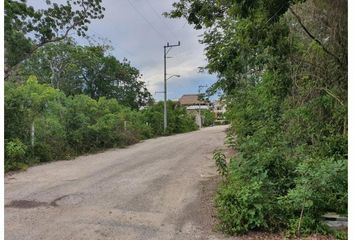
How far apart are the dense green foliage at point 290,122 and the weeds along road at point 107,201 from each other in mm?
913

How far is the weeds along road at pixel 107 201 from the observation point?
18.1 feet

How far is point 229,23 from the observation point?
14070 mm

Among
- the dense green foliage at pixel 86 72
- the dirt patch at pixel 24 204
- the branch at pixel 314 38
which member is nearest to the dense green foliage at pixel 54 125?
the dirt patch at pixel 24 204

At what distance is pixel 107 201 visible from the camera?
732 centimetres

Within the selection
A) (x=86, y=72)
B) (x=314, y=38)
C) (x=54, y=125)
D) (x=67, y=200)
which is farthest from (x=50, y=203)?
(x=86, y=72)

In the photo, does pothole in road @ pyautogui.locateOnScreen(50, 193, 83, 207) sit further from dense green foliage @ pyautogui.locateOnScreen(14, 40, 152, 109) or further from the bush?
dense green foliage @ pyautogui.locateOnScreen(14, 40, 152, 109)

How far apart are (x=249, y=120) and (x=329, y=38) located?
457 centimetres

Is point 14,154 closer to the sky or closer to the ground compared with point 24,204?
closer to the sky

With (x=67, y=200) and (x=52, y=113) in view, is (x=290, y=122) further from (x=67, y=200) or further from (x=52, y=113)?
(x=52, y=113)

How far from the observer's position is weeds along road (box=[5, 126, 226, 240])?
5.53 m

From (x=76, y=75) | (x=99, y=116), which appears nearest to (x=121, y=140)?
(x=99, y=116)

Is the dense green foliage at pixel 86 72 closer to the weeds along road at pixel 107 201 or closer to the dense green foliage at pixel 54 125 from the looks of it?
the dense green foliage at pixel 54 125

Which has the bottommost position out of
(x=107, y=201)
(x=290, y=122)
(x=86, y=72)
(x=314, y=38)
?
(x=107, y=201)

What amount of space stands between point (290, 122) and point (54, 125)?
920 centimetres
